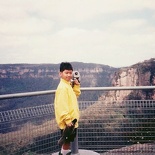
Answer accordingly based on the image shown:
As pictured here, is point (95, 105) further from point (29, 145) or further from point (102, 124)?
point (29, 145)

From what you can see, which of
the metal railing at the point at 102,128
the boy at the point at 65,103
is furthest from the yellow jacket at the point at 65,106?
the metal railing at the point at 102,128

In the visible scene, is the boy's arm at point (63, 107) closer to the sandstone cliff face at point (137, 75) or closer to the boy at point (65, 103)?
the boy at point (65, 103)

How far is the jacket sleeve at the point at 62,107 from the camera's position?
3.22 m

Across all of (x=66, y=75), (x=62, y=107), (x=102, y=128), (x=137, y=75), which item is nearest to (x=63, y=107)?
(x=62, y=107)

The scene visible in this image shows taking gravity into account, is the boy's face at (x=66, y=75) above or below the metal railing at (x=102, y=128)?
above

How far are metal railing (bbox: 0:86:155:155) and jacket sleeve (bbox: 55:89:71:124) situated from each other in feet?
3.06

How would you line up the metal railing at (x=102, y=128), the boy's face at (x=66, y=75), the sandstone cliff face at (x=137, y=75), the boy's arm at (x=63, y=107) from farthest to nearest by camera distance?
the sandstone cliff face at (x=137, y=75) → the metal railing at (x=102, y=128) → the boy's face at (x=66, y=75) → the boy's arm at (x=63, y=107)

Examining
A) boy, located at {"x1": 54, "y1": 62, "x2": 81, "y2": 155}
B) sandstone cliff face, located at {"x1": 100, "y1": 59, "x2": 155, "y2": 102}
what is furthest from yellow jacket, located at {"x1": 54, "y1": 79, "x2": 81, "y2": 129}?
sandstone cliff face, located at {"x1": 100, "y1": 59, "x2": 155, "y2": 102}

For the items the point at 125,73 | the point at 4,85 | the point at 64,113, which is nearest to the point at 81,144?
the point at 64,113

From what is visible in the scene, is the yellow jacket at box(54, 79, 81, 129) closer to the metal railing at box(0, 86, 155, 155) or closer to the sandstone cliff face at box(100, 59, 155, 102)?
the metal railing at box(0, 86, 155, 155)

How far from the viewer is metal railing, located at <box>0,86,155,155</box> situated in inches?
167

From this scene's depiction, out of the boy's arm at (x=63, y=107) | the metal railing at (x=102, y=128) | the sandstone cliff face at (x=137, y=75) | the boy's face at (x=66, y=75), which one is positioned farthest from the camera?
the sandstone cliff face at (x=137, y=75)

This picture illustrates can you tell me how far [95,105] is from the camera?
4.75 metres

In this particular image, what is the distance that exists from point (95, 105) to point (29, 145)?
4.30 feet
